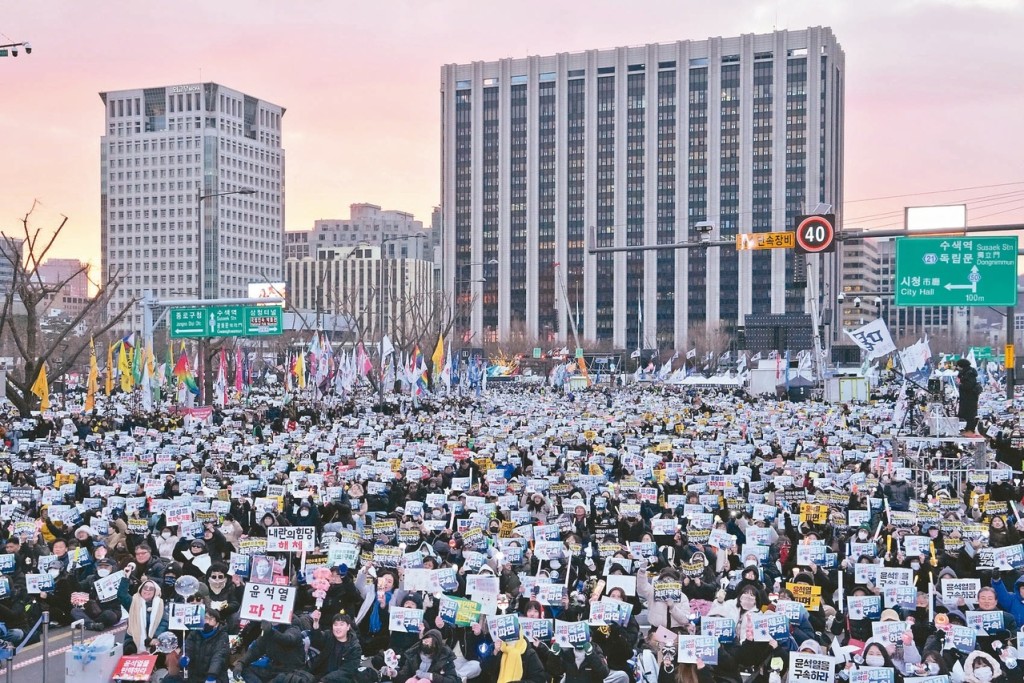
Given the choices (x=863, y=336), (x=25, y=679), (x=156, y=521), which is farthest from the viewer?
(x=863, y=336)

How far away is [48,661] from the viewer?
40.4ft

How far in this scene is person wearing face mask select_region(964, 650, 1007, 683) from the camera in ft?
30.8

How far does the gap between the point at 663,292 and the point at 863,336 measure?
130939 millimetres

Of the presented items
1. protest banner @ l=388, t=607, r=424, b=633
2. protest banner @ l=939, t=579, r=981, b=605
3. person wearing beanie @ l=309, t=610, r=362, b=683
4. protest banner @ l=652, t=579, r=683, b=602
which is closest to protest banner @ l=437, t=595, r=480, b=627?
protest banner @ l=388, t=607, r=424, b=633

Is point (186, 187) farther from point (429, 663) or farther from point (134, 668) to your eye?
point (429, 663)

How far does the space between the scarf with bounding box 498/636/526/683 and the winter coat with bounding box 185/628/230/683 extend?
250cm

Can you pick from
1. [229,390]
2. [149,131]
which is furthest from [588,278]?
[229,390]

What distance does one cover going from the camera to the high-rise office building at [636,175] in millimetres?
151375

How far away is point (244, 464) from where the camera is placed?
75.8 ft

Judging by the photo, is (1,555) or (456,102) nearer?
(1,555)

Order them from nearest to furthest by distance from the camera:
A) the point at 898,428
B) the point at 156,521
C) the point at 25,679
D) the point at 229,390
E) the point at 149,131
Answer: the point at 25,679 → the point at 156,521 → the point at 898,428 → the point at 229,390 → the point at 149,131

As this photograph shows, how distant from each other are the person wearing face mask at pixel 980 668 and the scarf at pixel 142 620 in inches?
297

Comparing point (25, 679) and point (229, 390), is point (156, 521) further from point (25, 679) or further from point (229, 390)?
point (229, 390)

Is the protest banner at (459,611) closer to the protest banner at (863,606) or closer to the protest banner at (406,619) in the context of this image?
the protest banner at (406,619)
